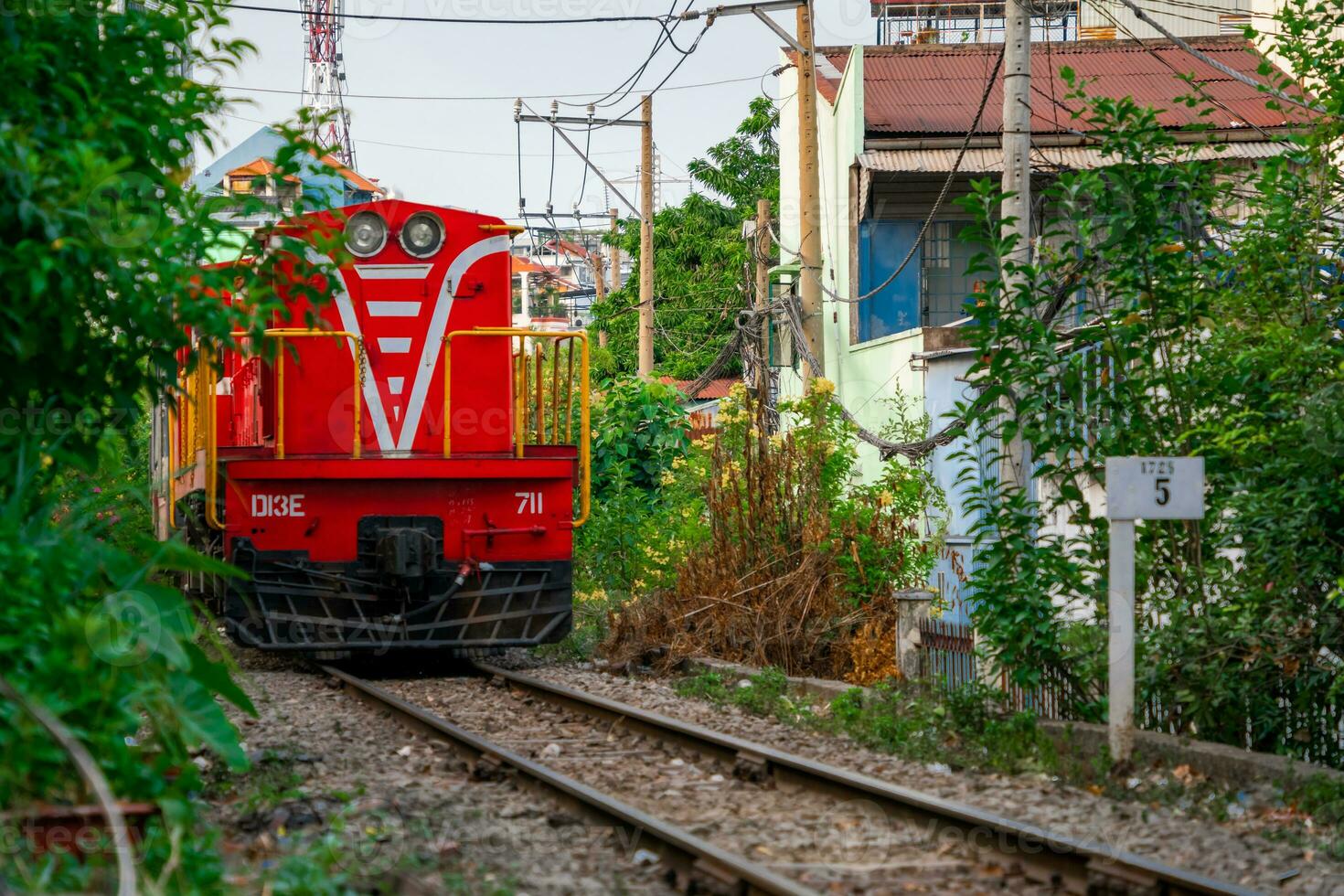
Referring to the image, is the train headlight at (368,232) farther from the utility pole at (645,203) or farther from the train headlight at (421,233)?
the utility pole at (645,203)

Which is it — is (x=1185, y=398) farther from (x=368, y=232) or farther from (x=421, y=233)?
(x=368, y=232)

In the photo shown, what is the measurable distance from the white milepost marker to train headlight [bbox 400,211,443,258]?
5960 mm

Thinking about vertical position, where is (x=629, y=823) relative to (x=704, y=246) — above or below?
below

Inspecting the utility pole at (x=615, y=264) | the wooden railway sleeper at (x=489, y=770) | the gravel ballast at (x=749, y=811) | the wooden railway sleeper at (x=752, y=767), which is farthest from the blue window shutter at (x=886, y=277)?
the utility pole at (x=615, y=264)

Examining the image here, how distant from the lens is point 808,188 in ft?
56.7

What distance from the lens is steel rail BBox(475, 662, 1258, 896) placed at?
4.89m

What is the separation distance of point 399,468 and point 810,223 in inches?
328

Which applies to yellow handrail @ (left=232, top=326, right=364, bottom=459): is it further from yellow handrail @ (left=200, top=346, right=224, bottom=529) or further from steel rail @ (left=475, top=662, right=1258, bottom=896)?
steel rail @ (left=475, top=662, right=1258, bottom=896)

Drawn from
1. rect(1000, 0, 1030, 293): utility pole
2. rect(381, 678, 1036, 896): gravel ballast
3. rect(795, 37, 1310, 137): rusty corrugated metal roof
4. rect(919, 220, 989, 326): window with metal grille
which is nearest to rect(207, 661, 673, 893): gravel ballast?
rect(381, 678, 1036, 896): gravel ballast

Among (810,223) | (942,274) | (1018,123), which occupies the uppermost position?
(942,274)

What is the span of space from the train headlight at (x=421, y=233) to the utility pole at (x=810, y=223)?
618 cm

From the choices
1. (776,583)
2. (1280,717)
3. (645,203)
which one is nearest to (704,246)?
(645,203)

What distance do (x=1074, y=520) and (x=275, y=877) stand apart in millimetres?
5315

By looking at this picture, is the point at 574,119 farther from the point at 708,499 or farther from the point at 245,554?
the point at 245,554
